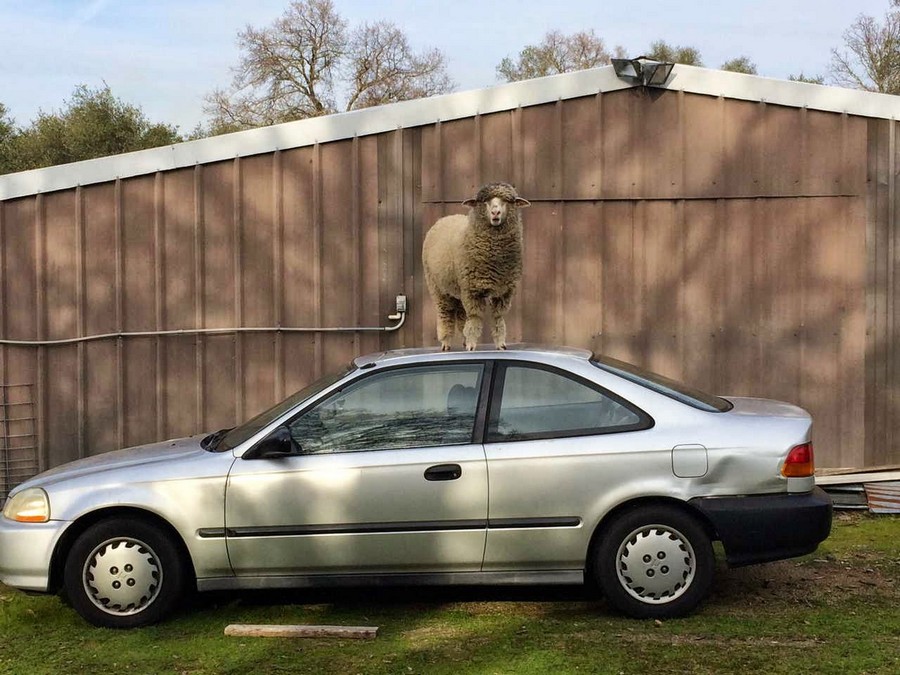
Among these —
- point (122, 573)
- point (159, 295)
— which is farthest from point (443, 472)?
point (159, 295)

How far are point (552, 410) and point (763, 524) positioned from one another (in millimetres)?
1232

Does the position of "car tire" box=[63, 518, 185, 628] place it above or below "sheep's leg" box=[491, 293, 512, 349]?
below

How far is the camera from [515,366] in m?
5.13

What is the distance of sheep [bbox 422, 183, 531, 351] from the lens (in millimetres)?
5656

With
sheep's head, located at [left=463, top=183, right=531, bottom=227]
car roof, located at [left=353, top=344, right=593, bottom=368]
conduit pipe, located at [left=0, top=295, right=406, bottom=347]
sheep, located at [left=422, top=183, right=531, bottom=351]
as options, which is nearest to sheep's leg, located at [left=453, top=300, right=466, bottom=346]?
sheep, located at [left=422, top=183, right=531, bottom=351]

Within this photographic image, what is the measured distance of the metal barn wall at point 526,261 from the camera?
8070 mm

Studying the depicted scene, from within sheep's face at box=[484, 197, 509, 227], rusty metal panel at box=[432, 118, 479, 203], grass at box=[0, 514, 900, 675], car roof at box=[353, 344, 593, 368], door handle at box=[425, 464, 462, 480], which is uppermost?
rusty metal panel at box=[432, 118, 479, 203]

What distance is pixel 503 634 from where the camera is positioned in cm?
475

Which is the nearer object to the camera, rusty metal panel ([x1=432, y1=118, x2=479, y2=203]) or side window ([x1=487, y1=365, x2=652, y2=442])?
side window ([x1=487, y1=365, x2=652, y2=442])

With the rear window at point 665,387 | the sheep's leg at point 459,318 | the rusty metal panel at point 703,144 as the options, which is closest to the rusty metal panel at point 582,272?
the rusty metal panel at point 703,144

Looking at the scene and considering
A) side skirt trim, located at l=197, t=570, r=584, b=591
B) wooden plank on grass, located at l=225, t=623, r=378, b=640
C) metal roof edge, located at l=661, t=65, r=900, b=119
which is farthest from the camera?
metal roof edge, located at l=661, t=65, r=900, b=119

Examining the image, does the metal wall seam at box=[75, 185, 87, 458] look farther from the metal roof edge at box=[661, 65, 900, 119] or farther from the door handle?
the metal roof edge at box=[661, 65, 900, 119]

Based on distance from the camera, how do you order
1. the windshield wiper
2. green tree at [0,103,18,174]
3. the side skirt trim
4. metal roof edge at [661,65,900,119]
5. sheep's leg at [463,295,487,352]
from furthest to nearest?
green tree at [0,103,18,174]
metal roof edge at [661,65,900,119]
sheep's leg at [463,295,487,352]
the windshield wiper
the side skirt trim

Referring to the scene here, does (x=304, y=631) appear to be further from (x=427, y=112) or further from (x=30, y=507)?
(x=427, y=112)
